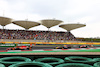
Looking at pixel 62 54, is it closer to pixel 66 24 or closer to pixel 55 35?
pixel 55 35

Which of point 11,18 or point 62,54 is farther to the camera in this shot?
point 11,18

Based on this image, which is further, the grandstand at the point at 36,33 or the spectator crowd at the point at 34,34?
the grandstand at the point at 36,33

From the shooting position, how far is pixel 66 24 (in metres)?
58.6

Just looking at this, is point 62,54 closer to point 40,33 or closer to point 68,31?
point 40,33

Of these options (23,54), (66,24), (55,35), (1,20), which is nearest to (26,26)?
(1,20)

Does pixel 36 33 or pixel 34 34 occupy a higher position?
pixel 36 33

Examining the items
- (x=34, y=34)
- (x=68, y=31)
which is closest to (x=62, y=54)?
(x=34, y=34)

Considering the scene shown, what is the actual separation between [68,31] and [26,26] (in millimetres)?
24419

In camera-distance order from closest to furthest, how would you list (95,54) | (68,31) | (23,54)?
(23,54), (95,54), (68,31)

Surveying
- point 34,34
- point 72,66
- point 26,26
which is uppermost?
point 26,26

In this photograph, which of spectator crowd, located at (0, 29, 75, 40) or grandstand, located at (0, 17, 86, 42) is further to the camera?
grandstand, located at (0, 17, 86, 42)

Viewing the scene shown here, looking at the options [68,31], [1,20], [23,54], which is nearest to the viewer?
[23,54]

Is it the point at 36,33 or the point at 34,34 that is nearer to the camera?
the point at 34,34

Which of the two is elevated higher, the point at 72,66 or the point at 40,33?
the point at 40,33
